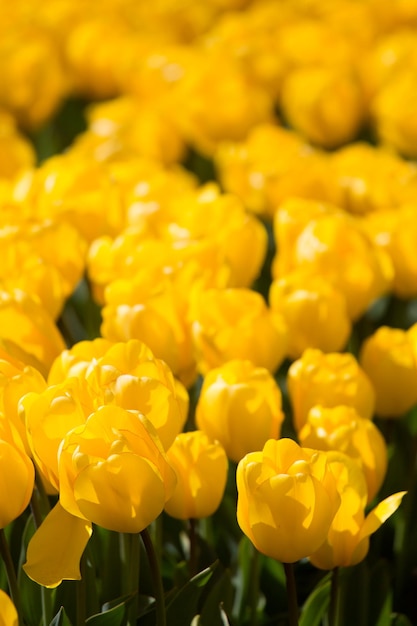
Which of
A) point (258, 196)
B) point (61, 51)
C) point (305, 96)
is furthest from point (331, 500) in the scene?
point (61, 51)

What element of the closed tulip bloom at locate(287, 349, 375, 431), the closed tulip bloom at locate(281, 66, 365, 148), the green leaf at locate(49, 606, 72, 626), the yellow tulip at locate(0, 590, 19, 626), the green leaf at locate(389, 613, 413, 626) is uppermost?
the yellow tulip at locate(0, 590, 19, 626)

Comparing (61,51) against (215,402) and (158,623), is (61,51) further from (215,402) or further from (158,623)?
(158,623)

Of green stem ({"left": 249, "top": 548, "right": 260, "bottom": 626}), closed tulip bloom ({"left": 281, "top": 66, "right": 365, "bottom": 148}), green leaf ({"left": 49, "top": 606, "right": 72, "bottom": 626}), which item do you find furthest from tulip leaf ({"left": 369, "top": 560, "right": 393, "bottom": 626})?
closed tulip bloom ({"left": 281, "top": 66, "right": 365, "bottom": 148})

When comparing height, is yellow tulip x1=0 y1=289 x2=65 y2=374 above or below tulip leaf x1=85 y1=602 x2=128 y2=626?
above

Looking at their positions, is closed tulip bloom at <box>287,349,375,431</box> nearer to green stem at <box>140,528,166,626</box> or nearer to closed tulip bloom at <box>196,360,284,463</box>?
closed tulip bloom at <box>196,360,284,463</box>

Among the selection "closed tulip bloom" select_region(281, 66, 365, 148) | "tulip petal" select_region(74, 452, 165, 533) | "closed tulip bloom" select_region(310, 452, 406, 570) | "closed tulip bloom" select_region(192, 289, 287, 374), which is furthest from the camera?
"closed tulip bloom" select_region(281, 66, 365, 148)

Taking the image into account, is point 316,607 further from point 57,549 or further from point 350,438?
point 57,549
